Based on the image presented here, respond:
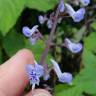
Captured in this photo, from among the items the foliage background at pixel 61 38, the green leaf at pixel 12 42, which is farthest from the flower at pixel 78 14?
the green leaf at pixel 12 42

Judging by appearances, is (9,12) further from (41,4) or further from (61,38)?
(61,38)

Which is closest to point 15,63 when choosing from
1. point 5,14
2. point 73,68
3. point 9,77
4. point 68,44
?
point 9,77

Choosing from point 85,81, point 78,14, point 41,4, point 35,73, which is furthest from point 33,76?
point 41,4

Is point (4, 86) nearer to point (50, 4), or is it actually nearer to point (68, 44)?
point (68, 44)

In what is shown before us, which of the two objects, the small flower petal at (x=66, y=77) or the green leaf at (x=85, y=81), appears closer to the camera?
the small flower petal at (x=66, y=77)

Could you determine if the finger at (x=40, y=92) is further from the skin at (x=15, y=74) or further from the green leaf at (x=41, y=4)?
the green leaf at (x=41, y=4)

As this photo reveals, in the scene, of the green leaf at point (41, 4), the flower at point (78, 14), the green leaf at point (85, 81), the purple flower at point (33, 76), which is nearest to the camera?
the purple flower at point (33, 76)

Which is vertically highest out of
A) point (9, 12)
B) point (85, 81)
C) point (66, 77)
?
point (9, 12)

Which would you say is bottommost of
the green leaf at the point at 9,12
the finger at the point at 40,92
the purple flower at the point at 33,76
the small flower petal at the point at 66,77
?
A: the finger at the point at 40,92
